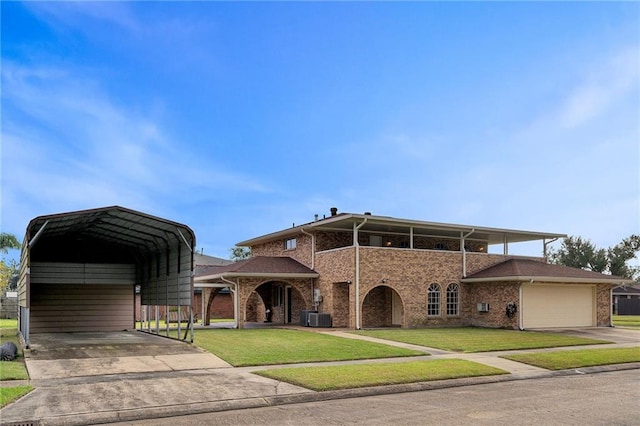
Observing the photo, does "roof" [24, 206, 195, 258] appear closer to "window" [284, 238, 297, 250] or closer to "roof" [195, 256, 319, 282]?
"roof" [195, 256, 319, 282]

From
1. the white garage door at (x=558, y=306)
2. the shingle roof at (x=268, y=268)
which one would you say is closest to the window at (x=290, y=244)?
the shingle roof at (x=268, y=268)

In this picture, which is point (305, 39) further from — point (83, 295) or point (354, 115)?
point (83, 295)

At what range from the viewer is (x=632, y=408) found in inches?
347

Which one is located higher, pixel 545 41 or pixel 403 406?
pixel 545 41

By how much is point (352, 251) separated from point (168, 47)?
1114 centimetres

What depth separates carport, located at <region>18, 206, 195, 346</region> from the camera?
20328 mm

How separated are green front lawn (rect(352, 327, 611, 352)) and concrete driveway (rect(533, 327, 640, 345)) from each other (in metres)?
1.27

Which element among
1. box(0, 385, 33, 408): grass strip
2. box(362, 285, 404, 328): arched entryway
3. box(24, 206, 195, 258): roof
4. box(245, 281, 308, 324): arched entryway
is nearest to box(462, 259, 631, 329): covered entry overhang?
box(362, 285, 404, 328): arched entryway

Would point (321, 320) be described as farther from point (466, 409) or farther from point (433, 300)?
point (466, 409)

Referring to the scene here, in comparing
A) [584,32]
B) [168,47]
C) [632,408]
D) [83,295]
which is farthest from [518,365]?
[83,295]

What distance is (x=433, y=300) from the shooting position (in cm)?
2672

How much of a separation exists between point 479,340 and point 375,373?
28.2ft

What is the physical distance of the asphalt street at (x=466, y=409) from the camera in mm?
8016

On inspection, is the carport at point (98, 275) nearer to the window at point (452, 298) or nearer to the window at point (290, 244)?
the window at point (290, 244)
